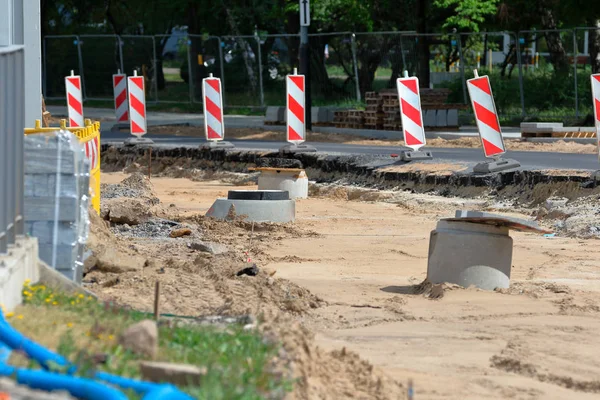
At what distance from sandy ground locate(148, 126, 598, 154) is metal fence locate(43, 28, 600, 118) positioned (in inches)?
178

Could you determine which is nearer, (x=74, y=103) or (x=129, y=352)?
(x=129, y=352)

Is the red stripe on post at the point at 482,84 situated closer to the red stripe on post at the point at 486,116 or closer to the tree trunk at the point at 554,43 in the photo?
the red stripe on post at the point at 486,116

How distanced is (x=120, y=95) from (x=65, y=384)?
22.5 m

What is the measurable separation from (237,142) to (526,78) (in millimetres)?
10156

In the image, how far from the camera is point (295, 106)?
19391 millimetres

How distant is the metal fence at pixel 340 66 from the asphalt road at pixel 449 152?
6863 mm

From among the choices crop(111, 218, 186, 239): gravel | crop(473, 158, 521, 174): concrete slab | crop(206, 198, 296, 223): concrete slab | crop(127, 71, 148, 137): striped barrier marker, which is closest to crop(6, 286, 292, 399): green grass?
crop(111, 218, 186, 239): gravel

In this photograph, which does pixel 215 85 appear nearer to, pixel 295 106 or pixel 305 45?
pixel 295 106

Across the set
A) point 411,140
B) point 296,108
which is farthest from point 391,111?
point 411,140

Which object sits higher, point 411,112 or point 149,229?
point 411,112

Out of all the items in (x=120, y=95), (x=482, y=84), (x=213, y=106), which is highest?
(x=120, y=95)

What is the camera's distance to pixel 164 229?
12.0 meters

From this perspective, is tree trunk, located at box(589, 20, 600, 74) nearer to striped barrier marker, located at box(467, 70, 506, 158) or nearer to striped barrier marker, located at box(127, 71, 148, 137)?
striped barrier marker, located at box(127, 71, 148, 137)

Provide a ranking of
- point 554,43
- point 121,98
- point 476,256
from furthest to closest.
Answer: point 554,43 → point 121,98 → point 476,256
